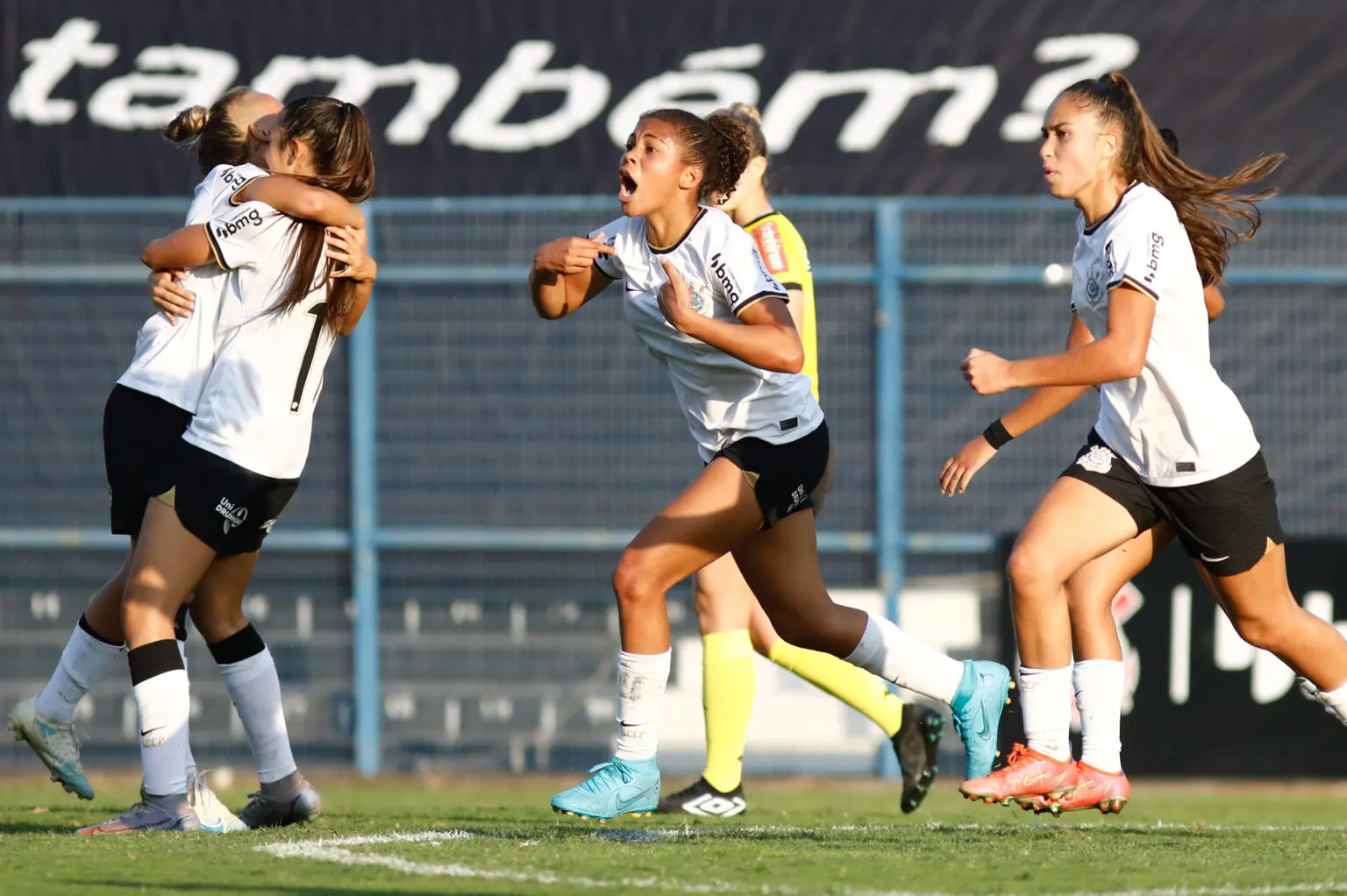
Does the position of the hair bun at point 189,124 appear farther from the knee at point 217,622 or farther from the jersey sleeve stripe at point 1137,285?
the jersey sleeve stripe at point 1137,285

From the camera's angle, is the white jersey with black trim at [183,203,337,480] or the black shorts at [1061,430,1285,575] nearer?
the black shorts at [1061,430,1285,575]

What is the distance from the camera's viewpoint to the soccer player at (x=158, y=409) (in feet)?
17.4

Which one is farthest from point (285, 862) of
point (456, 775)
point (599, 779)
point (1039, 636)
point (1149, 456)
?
point (456, 775)

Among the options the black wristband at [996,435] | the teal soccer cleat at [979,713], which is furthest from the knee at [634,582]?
the teal soccer cleat at [979,713]

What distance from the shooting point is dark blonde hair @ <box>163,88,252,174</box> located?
5.69 m

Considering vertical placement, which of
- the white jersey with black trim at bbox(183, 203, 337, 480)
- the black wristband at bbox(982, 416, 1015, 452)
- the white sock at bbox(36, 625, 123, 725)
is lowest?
the white sock at bbox(36, 625, 123, 725)

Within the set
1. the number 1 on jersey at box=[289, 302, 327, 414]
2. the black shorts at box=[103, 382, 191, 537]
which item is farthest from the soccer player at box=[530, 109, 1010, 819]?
the black shorts at box=[103, 382, 191, 537]

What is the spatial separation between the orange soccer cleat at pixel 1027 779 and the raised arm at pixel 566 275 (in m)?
1.70

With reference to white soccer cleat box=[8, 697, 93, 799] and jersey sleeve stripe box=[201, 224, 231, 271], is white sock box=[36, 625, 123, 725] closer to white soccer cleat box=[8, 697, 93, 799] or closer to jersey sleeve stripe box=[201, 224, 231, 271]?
white soccer cleat box=[8, 697, 93, 799]

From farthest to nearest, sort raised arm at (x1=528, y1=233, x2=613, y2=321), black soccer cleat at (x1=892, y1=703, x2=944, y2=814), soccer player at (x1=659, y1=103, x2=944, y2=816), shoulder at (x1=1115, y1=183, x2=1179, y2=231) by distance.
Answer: soccer player at (x1=659, y1=103, x2=944, y2=816) → black soccer cleat at (x1=892, y1=703, x2=944, y2=814) → raised arm at (x1=528, y1=233, x2=613, y2=321) → shoulder at (x1=1115, y1=183, x2=1179, y2=231)

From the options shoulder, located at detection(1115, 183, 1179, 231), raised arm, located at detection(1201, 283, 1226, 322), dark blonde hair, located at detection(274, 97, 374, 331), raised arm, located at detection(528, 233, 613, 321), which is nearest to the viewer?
shoulder, located at detection(1115, 183, 1179, 231)

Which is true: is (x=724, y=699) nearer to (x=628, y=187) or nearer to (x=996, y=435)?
(x=996, y=435)

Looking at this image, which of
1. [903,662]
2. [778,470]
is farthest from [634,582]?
[903,662]

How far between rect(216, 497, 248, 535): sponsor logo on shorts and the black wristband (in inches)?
82.6
